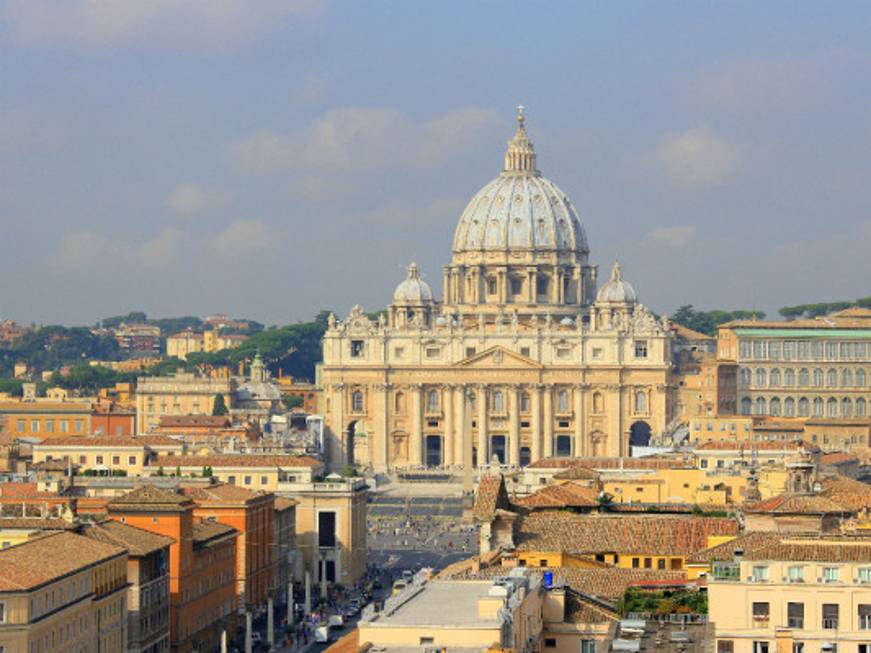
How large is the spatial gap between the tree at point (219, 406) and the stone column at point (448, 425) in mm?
13729

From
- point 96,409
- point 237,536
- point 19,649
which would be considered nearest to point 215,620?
point 237,536

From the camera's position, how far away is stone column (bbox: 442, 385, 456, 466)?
183 m

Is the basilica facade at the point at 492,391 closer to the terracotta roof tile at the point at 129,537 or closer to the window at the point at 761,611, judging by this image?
the terracotta roof tile at the point at 129,537

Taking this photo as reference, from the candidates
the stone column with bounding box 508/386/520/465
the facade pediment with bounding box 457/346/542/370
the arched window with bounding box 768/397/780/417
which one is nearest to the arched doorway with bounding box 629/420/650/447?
the stone column with bounding box 508/386/520/465

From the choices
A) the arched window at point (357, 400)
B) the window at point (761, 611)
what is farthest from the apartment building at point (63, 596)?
the arched window at point (357, 400)

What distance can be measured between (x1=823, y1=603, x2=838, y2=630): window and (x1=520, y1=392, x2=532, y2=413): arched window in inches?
5916

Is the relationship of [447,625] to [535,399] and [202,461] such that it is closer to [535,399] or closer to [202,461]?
Result: [202,461]

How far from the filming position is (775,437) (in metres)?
139

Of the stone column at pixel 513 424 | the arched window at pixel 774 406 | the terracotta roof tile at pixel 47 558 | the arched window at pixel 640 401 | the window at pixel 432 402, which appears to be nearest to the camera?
the terracotta roof tile at pixel 47 558

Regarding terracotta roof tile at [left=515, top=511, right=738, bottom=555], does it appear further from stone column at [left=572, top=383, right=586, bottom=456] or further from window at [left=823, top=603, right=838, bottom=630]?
stone column at [left=572, top=383, right=586, bottom=456]

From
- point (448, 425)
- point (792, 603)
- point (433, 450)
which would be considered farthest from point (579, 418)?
point (792, 603)

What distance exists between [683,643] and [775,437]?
351 ft

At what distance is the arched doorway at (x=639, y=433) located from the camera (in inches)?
7165

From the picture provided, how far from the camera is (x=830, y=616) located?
109ft
